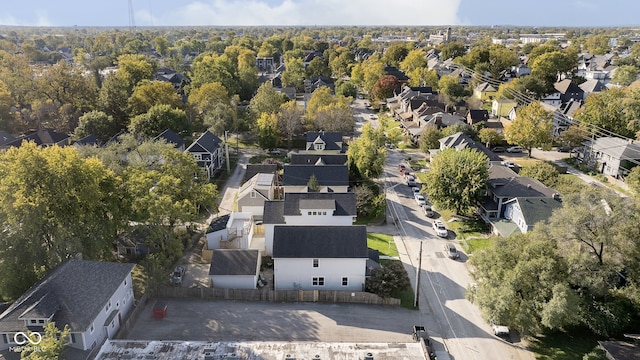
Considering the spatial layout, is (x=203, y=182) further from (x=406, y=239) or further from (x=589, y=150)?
(x=589, y=150)

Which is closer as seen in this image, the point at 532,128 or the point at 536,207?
the point at 536,207

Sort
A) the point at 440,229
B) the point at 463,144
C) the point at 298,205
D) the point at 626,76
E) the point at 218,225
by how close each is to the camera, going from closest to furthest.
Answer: the point at 298,205
the point at 218,225
the point at 440,229
the point at 463,144
the point at 626,76

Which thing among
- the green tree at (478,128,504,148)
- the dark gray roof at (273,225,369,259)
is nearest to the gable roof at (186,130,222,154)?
the dark gray roof at (273,225,369,259)

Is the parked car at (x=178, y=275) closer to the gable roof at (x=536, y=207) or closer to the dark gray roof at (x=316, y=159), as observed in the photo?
the dark gray roof at (x=316, y=159)

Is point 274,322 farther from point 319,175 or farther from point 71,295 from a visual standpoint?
point 319,175

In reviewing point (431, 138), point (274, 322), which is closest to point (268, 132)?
point (431, 138)

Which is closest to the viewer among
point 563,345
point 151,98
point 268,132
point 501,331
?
point 563,345

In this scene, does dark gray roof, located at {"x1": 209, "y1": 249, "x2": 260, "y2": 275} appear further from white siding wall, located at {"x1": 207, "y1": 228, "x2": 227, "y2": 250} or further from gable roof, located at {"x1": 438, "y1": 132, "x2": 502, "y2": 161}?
gable roof, located at {"x1": 438, "y1": 132, "x2": 502, "y2": 161}
